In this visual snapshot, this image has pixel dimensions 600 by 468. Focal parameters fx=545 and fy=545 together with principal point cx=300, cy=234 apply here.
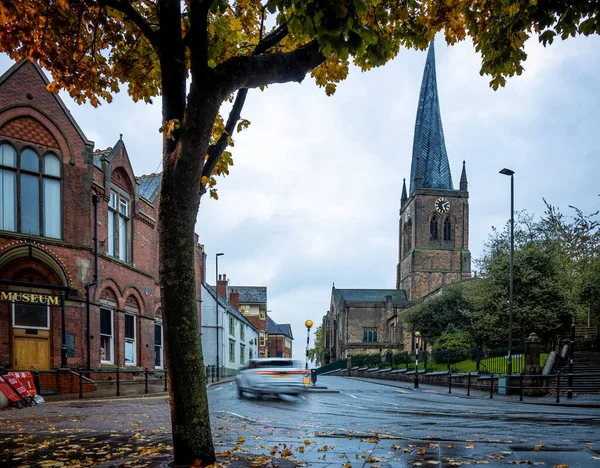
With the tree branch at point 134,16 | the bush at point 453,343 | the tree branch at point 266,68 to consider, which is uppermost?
the tree branch at point 134,16

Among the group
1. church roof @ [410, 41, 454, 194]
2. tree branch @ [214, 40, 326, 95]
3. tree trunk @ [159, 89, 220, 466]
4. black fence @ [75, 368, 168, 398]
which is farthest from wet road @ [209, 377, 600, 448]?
church roof @ [410, 41, 454, 194]

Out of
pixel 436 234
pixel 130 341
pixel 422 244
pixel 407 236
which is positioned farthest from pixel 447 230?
pixel 130 341

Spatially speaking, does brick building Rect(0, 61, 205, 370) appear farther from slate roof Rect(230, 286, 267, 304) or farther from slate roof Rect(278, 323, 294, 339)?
slate roof Rect(278, 323, 294, 339)

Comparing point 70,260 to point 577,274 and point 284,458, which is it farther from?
point 577,274

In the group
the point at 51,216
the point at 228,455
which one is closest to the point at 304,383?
the point at 51,216

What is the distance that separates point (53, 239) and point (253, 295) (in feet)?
186

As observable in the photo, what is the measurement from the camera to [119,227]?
2527 cm

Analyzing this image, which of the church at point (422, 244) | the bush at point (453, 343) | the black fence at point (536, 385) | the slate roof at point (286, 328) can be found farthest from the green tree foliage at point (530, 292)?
the slate roof at point (286, 328)

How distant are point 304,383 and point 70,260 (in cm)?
1011

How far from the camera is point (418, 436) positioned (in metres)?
8.55

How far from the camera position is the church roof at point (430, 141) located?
9462cm

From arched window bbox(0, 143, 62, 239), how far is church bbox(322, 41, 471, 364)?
6794cm

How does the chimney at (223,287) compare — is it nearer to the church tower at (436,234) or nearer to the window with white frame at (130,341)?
the window with white frame at (130,341)

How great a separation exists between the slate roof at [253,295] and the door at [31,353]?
5475 centimetres
